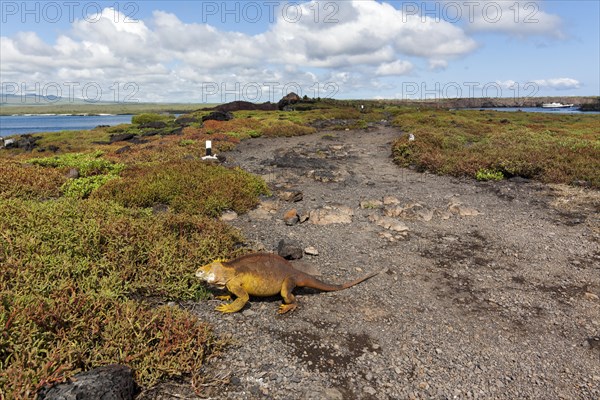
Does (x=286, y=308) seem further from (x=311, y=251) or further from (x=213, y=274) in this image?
(x=311, y=251)

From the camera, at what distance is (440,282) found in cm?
807

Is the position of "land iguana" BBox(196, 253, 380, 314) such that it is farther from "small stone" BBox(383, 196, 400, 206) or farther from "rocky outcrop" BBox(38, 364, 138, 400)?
"small stone" BBox(383, 196, 400, 206)

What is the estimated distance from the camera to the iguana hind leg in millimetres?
6516

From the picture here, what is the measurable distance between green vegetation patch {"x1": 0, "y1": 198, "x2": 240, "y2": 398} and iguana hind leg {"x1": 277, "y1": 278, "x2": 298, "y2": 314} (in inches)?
56.3

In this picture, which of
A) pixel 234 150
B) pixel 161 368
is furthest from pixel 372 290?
pixel 234 150

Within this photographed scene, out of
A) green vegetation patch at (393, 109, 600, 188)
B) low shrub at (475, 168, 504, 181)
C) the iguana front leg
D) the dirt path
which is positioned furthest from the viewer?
low shrub at (475, 168, 504, 181)

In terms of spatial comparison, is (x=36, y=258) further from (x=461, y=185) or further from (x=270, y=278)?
(x=461, y=185)

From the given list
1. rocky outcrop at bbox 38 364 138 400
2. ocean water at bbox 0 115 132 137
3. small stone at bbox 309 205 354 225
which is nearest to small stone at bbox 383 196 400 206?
small stone at bbox 309 205 354 225

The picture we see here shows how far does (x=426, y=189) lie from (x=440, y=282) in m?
8.73

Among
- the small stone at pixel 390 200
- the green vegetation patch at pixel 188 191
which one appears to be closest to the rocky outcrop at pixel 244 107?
the green vegetation patch at pixel 188 191

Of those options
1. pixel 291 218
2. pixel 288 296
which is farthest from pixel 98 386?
pixel 291 218

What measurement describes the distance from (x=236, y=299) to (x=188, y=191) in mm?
6883

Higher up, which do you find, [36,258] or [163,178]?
[163,178]

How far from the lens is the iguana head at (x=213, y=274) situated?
6.45 m
